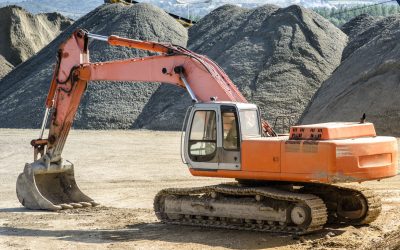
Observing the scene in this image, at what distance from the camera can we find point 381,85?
27.5 metres

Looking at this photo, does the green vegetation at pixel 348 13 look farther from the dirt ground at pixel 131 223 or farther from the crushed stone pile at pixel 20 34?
the dirt ground at pixel 131 223

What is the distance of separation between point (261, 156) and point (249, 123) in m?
0.68

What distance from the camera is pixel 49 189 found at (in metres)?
14.8

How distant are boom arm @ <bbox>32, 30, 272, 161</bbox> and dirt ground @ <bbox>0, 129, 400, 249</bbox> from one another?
1641 mm

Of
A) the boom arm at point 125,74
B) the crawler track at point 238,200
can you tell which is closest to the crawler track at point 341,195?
the crawler track at point 238,200

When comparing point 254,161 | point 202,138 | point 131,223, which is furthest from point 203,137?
point 131,223

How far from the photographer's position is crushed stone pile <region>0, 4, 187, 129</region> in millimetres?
33406

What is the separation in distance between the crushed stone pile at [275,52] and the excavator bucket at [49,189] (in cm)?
1608

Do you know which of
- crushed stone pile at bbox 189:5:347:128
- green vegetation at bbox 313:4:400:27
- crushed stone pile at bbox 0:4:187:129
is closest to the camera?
crushed stone pile at bbox 189:5:347:128

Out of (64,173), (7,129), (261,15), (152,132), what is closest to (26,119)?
(7,129)

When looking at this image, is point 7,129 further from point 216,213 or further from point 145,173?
point 216,213

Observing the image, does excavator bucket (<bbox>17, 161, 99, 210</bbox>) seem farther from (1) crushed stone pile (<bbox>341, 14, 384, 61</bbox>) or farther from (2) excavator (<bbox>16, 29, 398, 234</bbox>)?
(1) crushed stone pile (<bbox>341, 14, 384, 61</bbox>)

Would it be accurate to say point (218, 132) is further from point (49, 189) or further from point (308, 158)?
point (49, 189)

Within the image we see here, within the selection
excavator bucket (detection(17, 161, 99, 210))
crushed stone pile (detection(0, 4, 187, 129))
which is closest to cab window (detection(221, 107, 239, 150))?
excavator bucket (detection(17, 161, 99, 210))
